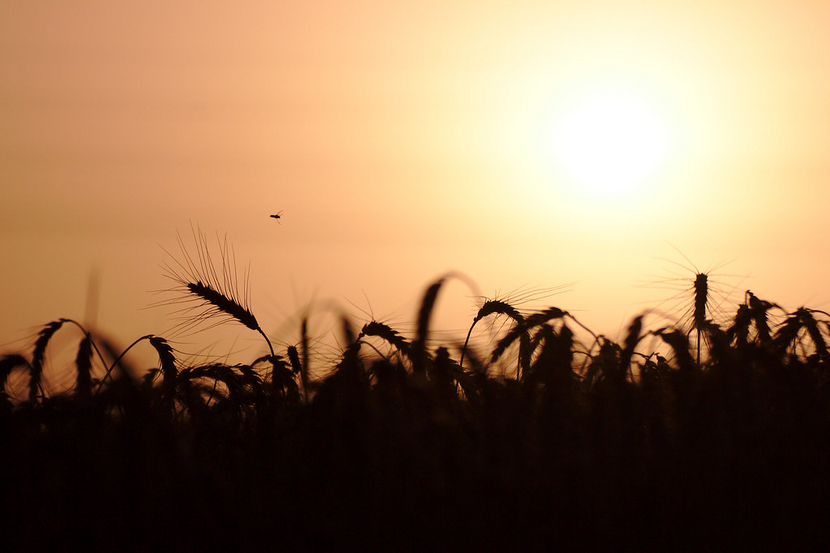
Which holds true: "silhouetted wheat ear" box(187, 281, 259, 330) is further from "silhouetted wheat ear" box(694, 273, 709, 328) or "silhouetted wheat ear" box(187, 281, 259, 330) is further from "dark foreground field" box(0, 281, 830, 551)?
"silhouetted wheat ear" box(694, 273, 709, 328)

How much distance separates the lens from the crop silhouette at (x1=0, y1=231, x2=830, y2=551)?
10.6 ft

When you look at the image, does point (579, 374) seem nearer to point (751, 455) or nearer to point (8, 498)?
point (751, 455)

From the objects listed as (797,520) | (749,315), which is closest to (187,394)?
(797,520)

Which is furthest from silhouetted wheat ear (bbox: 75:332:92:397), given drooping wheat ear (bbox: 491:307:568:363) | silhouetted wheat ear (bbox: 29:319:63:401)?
drooping wheat ear (bbox: 491:307:568:363)

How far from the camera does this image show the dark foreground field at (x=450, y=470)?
324 centimetres

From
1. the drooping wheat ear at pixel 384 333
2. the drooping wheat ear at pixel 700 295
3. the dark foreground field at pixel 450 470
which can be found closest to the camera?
the dark foreground field at pixel 450 470

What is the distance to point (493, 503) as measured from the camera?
3.43 meters

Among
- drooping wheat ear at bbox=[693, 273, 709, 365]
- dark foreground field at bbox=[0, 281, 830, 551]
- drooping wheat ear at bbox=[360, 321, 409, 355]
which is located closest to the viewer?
dark foreground field at bbox=[0, 281, 830, 551]

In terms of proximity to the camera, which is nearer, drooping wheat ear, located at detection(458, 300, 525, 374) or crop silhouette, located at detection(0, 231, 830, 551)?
crop silhouette, located at detection(0, 231, 830, 551)

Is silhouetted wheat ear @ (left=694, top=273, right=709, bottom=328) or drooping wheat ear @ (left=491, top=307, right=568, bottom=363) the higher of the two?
silhouetted wheat ear @ (left=694, top=273, right=709, bottom=328)

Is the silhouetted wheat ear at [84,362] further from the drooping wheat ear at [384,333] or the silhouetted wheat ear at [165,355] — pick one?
the drooping wheat ear at [384,333]

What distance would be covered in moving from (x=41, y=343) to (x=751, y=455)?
14.9ft

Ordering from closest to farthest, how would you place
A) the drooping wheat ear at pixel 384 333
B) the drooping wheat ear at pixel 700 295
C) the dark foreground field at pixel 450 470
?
the dark foreground field at pixel 450 470 → the drooping wheat ear at pixel 384 333 → the drooping wheat ear at pixel 700 295

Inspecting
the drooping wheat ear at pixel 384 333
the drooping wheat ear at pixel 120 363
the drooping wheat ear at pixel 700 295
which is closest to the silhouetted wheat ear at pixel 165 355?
the drooping wheat ear at pixel 120 363
